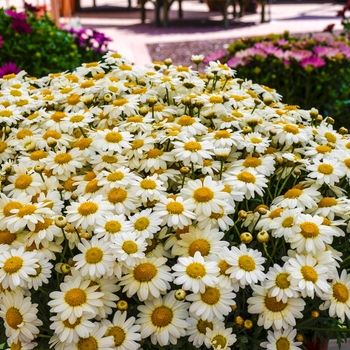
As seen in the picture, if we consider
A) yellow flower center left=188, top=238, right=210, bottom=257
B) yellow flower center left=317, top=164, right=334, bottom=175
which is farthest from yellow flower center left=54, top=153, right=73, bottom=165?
yellow flower center left=317, top=164, right=334, bottom=175

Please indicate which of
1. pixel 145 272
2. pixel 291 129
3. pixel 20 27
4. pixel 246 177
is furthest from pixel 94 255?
pixel 20 27

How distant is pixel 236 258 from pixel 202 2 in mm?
19591

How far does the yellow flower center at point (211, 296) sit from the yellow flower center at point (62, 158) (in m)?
0.54

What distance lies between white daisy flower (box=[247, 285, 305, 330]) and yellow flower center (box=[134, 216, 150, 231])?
0.27 metres

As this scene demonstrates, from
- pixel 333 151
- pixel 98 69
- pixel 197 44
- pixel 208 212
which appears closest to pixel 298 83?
pixel 98 69

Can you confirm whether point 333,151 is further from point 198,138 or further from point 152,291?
point 152,291

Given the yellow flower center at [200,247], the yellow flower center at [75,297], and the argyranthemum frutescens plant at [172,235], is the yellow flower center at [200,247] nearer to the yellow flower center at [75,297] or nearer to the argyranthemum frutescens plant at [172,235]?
the argyranthemum frutescens plant at [172,235]

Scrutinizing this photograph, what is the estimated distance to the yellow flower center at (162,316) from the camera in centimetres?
110

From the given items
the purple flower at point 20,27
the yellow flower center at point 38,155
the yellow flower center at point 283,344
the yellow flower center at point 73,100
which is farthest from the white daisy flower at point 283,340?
the purple flower at point 20,27

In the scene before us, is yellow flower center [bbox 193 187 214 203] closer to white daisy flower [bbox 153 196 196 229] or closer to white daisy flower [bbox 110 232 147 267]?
white daisy flower [bbox 153 196 196 229]

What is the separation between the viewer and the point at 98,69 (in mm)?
1932

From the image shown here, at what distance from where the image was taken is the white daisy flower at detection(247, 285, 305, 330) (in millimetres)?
1101

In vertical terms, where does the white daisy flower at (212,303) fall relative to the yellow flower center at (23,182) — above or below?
below

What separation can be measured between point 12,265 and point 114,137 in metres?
0.45
